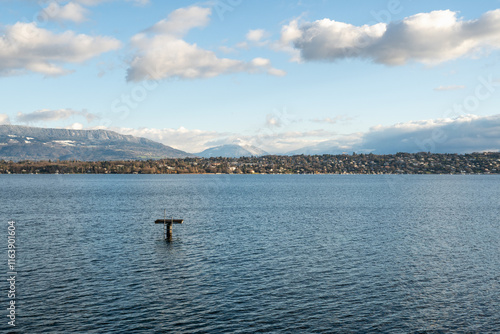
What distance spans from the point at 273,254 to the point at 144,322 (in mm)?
25829

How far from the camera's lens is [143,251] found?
183 feet

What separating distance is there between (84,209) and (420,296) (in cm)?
9538

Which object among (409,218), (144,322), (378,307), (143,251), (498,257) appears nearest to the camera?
(144,322)

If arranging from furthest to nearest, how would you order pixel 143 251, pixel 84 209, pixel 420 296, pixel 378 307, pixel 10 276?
pixel 84 209 < pixel 143 251 < pixel 10 276 < pixel 420 296 < pixel 378 307

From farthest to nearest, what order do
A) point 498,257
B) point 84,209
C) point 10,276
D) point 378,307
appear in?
point 84,209 < point 498,257 < point 10,276 < point 378,307

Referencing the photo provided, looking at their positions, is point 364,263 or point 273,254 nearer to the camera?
point 364,263

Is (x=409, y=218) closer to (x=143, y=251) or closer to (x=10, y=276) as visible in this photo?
(x=143, y=251)

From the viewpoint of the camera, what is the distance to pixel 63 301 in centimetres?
3419

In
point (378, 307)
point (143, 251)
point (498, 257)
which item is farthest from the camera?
point (143, 251)

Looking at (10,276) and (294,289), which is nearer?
(294,289)

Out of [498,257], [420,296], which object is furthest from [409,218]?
[420,296]

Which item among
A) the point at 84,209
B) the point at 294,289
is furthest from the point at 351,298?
the point at 84,209

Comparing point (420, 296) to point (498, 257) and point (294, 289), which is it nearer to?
point (294, 289)

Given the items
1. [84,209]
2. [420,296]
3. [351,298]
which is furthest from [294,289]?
[84,209]
